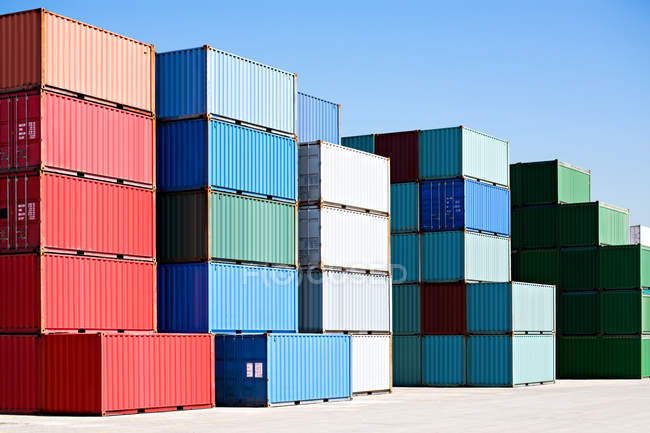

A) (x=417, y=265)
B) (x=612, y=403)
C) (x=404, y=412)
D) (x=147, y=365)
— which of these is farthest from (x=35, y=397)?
(x=417, y=265)

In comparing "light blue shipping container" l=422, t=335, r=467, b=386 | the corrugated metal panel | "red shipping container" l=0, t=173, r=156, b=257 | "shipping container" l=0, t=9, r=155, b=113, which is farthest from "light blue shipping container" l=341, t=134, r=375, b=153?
the corrugated metal panel

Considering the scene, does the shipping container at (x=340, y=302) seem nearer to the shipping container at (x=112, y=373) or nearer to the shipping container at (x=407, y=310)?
the shipping container at (x=407, y=310)

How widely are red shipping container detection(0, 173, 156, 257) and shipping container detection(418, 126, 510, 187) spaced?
62.5 ft

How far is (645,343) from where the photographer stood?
200 feet

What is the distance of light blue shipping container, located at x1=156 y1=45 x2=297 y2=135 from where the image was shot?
122ft

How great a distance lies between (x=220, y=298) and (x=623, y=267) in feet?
102

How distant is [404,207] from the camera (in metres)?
51.8

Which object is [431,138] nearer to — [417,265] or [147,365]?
[417,265]

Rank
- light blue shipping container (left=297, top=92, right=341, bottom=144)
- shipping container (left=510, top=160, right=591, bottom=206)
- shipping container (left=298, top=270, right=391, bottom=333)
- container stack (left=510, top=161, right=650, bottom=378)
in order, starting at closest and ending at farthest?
shipping container (left=298, top=270, right=391, bottom=333) → light blue shipping container (left=297, top=92, right=341, bottom=144) → container stack (left=510, top=161, right=650, bottom=378) → shipping container (left=510, top=160, right=591, bottom=206)

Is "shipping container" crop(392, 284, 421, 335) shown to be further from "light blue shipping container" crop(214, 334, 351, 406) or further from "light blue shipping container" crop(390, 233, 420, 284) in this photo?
"light blue shipping container" crop(214, 334, 351, 406)

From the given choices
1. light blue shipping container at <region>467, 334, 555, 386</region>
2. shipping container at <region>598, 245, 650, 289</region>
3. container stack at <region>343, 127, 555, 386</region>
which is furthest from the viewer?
shipping container at <region>598, 245, 650, 289</region>

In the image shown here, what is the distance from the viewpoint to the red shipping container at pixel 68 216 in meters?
32.7

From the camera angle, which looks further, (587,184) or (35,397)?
(587,184)

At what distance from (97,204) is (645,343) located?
37382mm
